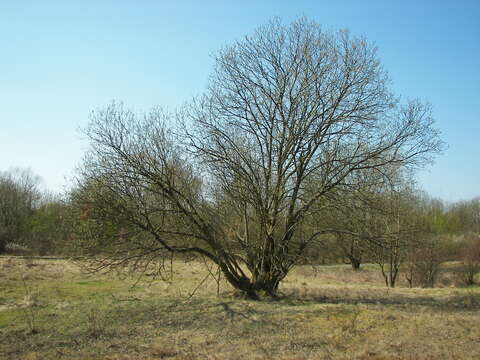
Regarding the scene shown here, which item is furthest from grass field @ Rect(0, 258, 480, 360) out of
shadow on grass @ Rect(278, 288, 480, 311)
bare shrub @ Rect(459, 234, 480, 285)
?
bare shrub @ Rect(459, 234, 480, 285)

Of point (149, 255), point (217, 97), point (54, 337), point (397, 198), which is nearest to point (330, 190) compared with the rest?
point (397, 198)

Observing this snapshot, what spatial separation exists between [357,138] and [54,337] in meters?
9.67

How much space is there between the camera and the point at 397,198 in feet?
47.0

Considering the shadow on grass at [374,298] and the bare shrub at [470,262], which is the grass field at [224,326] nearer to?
the shadow on grass at [374,298]

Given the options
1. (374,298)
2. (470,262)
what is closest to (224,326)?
(374,298)

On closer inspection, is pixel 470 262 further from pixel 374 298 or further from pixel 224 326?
pixel 224 326

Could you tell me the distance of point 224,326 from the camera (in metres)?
9.80

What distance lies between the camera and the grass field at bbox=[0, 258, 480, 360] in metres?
7.79

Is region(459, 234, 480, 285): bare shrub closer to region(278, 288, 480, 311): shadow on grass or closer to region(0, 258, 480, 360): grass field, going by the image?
region(278, 288, 480, 311): shadow on grass

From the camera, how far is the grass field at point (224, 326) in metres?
7.79

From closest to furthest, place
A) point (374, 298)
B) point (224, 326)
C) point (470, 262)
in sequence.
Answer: point (224, 326)
point (374, 298)
point (470, 262)

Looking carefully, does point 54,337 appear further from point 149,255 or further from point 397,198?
point 397,198

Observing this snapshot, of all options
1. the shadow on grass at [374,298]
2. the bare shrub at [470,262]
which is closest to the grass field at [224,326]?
the shadow on grass at [374,298]

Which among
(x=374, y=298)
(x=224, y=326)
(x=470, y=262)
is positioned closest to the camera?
(x=224, y=326)
